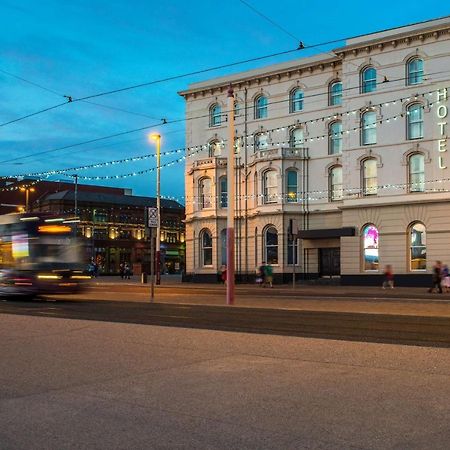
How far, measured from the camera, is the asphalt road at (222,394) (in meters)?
5.46

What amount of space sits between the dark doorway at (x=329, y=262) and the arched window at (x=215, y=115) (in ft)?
40.3

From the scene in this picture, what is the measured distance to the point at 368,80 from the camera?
38.2 metres

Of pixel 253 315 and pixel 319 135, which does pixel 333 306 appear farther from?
pixel 319 135

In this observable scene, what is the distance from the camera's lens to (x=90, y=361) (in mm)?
9469

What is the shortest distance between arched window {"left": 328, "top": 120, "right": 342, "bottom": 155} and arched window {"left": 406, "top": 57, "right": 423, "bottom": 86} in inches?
223

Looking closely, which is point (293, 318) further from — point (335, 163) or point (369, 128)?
point (335, 163)

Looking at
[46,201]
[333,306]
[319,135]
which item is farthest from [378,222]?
[46,201]

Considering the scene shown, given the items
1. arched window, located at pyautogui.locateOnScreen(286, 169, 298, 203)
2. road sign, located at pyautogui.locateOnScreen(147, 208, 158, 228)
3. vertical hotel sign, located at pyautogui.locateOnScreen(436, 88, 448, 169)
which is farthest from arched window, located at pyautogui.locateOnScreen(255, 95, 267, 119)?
road sign, located at pyautogui.locateOnScreen(147, 208, 158, 228)

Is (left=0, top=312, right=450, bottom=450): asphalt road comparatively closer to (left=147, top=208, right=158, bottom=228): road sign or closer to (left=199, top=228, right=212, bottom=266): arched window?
(left=147, top=208, right=158, bottom=228): road sign

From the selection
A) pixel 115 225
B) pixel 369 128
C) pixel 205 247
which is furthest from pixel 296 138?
pixel 115 225

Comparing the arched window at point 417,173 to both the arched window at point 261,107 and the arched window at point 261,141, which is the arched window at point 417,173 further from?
the arched window at point 261,107

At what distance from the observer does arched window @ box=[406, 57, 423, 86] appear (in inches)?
1422

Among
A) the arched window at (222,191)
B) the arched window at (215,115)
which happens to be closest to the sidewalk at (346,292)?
the arched window at (222,191)

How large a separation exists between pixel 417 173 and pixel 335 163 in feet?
20.2
